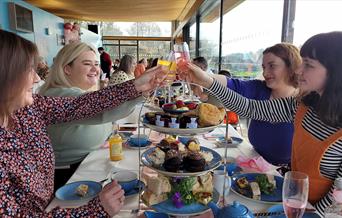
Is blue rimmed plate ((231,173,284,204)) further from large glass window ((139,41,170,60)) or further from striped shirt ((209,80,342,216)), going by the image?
large glass window ((139,41,170,60))

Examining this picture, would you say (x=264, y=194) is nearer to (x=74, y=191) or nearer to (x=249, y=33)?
(x=74, y=191)

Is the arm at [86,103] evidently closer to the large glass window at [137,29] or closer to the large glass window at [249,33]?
the large glass window at [249,33]

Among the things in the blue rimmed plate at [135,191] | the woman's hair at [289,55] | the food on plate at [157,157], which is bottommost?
the blue rimmed plate at [135,191]

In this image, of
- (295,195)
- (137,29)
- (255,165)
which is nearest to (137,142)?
(255,165)

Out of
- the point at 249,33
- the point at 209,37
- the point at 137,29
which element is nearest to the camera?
the point at 249,33

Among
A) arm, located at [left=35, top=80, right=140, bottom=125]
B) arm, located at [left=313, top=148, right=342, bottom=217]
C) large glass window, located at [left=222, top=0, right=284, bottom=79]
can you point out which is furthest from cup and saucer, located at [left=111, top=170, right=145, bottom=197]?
large glass window, located at [left=222, top=0, right=284, bottom=79]

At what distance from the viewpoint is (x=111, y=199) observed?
3.22 feet

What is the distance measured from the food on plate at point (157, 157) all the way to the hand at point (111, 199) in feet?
0.54

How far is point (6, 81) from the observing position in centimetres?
97

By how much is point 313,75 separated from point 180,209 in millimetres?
937

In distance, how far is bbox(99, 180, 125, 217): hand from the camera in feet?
3.19

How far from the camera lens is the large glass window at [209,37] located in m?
6.69

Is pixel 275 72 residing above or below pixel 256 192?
above

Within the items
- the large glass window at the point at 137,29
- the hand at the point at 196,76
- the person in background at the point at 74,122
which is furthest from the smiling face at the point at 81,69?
the large glass window at the point at 137,29
